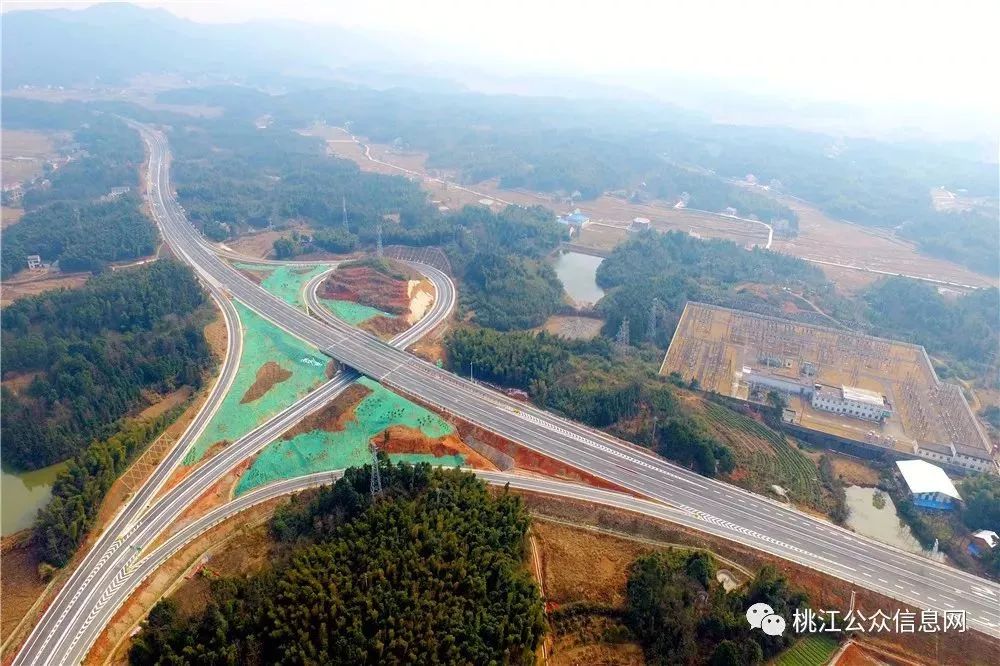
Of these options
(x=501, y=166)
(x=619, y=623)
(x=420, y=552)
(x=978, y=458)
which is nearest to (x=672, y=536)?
(x=619, y=623)

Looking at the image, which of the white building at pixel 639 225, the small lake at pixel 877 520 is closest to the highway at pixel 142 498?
the small lake at pixel 877 520

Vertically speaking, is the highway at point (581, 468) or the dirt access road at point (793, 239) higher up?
the dirt access road at point (793, 239)

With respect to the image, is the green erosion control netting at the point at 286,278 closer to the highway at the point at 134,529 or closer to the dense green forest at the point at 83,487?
the highway at the point at 134,529

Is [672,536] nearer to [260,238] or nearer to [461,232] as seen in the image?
[461,232]

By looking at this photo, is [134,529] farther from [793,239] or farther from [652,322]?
[793,239]

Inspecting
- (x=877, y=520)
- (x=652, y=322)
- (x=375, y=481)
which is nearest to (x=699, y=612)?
(x=375, y=481)
